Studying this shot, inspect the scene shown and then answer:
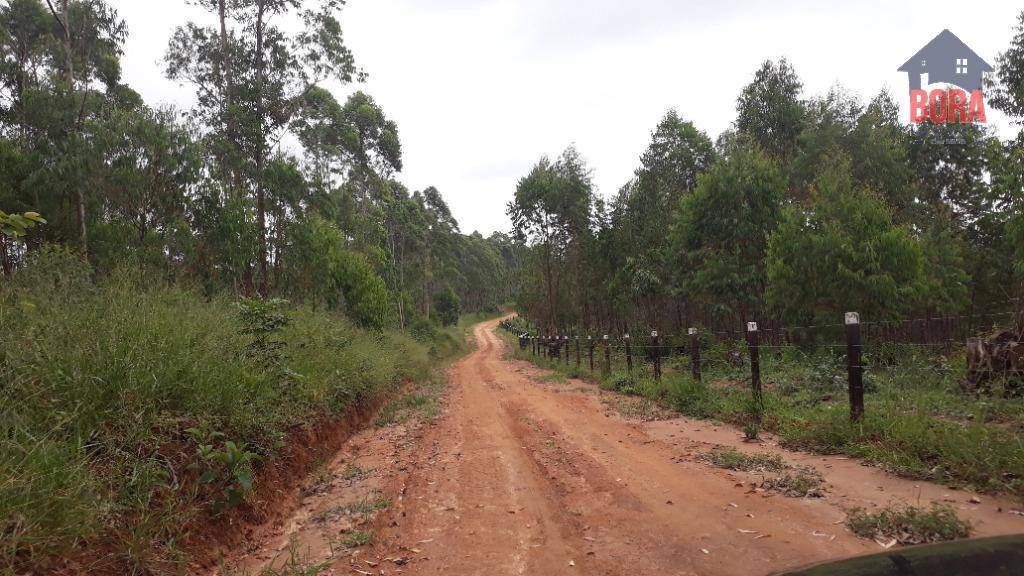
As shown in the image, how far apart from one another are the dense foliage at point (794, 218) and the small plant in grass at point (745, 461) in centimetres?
782

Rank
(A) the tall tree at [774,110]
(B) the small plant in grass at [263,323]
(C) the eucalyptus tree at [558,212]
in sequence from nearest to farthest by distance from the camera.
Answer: (B) the small plant in grass at [263,323] → (A) the tall tree at [774,110] → (C) the eucalyptus tree at [558,212]

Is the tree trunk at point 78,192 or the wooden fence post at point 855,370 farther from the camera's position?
the tree trunk at point 78,192

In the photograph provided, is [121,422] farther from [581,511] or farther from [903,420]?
[903,420]

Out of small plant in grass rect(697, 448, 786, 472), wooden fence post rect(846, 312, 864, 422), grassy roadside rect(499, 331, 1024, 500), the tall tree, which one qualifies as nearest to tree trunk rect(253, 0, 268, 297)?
grassy roadside rect(499, 331, 1024, 500)

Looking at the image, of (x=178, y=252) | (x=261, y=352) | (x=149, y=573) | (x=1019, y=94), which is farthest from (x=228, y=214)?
(x=1019, y=94)

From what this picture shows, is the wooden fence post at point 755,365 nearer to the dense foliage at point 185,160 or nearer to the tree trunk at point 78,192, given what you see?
the dense foliage at point 185,160

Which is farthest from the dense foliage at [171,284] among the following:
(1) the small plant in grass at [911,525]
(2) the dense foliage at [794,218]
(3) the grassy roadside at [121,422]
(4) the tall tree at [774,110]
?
(4) the tall tree at [774,110]

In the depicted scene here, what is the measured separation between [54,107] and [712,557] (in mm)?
18972

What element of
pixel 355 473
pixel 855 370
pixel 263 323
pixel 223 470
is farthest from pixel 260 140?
pixel 855 370

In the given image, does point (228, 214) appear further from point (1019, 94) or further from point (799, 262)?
point (1019, 94)

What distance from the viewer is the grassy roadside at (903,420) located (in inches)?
165

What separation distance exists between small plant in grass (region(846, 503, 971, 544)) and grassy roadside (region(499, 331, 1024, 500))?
830 mm

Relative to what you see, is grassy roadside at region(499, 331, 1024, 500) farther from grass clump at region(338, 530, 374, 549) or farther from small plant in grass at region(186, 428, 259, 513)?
small plant in grass at region(186, 428, 259, 513)

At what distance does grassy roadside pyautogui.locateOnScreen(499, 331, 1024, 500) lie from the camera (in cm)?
418
